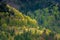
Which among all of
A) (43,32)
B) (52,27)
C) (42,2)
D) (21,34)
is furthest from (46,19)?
(21,34)

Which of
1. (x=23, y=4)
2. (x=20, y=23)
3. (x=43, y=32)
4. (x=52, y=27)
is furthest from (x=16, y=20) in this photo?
(x=23, y=4)

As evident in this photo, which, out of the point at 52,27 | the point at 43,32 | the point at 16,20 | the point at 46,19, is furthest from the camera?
the point at 46,19

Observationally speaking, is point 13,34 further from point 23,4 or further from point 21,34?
point 23,4

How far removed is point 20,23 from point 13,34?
27.0 ft

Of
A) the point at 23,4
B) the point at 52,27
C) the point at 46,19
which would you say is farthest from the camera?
the point at 23,4

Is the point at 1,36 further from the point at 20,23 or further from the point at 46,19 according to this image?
the point at 46,19

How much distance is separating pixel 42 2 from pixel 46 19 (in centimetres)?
1490

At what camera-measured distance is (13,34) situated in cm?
6062

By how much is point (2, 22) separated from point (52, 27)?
59.9 ft

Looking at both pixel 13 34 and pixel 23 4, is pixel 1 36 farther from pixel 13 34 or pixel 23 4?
pixel 23 4

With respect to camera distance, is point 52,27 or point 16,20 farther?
point 52,27

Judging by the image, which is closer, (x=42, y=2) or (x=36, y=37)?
(x=36, y=37)

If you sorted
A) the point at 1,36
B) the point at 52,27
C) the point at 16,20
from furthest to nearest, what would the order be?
the point at 52,27, the point at 16,20, the point at 1,36

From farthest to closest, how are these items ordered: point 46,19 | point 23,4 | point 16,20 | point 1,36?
point 23,4
point 46,19
point 16,20
point 1,36
